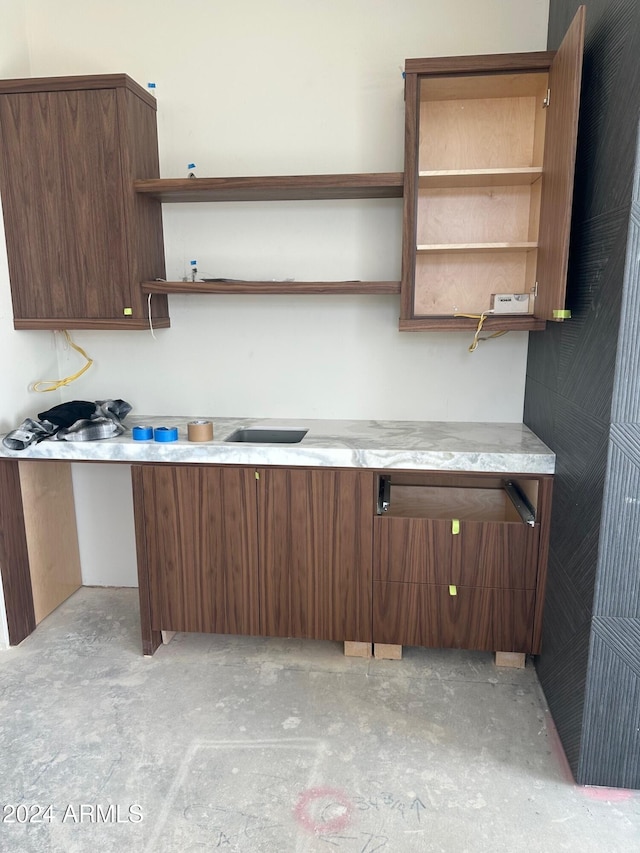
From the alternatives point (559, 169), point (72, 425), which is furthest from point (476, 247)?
point (72, 425)

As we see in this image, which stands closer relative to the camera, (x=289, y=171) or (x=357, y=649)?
(x=357, y=649)

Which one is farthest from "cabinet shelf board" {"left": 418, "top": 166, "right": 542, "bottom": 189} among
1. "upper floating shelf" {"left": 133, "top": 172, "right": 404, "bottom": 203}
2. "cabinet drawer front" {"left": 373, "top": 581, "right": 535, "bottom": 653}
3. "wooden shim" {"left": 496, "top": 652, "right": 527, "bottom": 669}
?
"wooden shim" {"left": 496, "top": 652, "right": 527, "bottom": 669}

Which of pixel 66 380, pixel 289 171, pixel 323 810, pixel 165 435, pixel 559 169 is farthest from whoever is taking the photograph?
pixel 66 380

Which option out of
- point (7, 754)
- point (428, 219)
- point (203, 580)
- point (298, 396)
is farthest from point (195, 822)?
point (428, 219)

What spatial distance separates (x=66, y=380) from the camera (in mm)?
2840

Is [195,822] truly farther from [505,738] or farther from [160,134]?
[160,134]

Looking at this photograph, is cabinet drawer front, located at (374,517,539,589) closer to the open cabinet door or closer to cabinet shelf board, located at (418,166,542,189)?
the open cabinet door

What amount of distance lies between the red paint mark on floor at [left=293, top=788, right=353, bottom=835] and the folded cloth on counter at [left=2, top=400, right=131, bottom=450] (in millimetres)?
1521

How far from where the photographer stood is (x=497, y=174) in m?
2.24

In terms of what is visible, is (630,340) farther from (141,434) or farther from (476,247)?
(141,434)

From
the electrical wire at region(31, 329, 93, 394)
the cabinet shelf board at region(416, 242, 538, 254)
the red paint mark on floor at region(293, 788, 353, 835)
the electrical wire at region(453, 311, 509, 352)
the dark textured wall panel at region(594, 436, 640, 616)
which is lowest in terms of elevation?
the red paint mark on floor at region(293, 788, 353, 835)

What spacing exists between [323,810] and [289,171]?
7.96ft

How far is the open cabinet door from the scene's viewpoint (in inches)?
69.1

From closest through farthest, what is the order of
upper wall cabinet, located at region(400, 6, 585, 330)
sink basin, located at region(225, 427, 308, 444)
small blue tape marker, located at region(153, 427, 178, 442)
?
upper wall cabinet, located at region(400, 6, 585, 330) → small blue tape marker, located at region(153, 427, 178, 442) → sink basin, located at region(225, 427, 308, 444)
